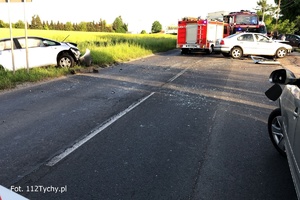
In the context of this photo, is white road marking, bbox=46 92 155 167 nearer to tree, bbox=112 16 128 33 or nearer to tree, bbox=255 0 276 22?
tree, bbox=255 0 276 22

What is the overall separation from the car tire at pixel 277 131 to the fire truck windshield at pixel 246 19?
21.3 metres

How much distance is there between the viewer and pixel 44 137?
5109 millimetres

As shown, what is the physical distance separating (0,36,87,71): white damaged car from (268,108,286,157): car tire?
912 centimetres

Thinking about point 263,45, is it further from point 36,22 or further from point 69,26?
point 36,22

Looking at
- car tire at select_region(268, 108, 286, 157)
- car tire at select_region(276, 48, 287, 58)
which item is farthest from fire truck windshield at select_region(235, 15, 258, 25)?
car tire at select_region(268, 108, 286, 157)

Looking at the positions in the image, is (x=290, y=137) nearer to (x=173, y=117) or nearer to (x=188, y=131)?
(x=188, y=131)

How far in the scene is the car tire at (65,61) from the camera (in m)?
13.2

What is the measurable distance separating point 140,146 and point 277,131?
2.01 meters

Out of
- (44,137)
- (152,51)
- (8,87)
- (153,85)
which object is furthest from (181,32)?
(44,137)

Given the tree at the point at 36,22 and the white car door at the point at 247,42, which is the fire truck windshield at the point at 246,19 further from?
the tree at the point at 36,22

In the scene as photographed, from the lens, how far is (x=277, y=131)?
4.51 meters

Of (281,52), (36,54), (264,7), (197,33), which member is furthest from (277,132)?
(264,7)

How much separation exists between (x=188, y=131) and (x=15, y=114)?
12.0 feet

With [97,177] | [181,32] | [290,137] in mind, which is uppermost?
[181,32]
